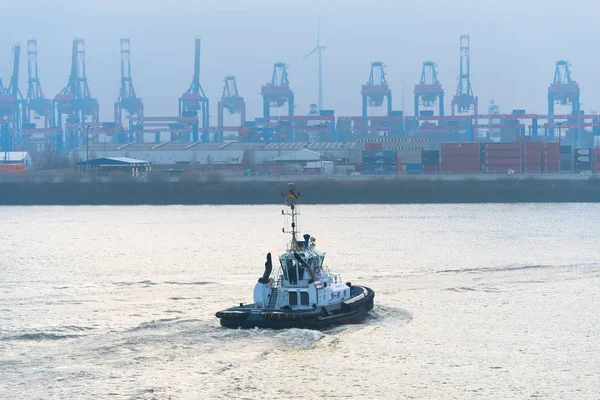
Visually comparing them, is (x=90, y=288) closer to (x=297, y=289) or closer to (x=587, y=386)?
(x=297, y=289)

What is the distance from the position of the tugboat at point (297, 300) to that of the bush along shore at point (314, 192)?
56.9m

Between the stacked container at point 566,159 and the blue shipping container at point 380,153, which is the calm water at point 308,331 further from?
the stacked container at point 566,159

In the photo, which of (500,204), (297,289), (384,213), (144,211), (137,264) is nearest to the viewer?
(297,289)

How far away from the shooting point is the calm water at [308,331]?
1029 inches

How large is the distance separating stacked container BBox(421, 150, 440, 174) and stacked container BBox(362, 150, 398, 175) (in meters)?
2.64

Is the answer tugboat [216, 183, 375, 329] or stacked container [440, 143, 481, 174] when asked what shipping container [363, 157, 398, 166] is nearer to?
stacked container [440, 143, 481, 174]

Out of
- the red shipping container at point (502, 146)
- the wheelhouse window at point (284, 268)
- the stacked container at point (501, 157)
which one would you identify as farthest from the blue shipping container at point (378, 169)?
the wheelhouse window at point (284, 268)

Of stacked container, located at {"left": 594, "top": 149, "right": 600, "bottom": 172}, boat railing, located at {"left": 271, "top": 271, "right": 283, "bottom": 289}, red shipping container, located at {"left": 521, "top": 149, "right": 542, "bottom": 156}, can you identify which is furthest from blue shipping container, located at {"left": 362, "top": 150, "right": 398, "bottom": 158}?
boat railing, located at {"left": 271, "top": 271, "right": 283, "bottom": 289}

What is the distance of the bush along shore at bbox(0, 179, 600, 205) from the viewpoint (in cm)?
9112

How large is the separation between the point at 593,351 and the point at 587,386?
3.20 meters

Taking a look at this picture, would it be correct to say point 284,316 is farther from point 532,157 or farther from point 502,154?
point 532,157

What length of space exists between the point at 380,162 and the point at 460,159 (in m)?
7.34

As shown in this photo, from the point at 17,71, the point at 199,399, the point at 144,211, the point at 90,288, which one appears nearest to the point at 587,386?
the point at 199,399

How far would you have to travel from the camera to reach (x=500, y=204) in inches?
3460
